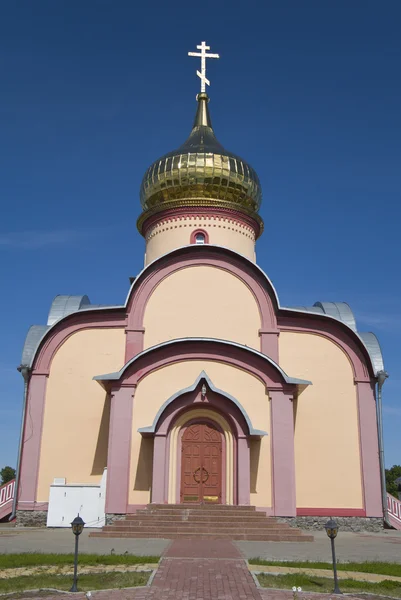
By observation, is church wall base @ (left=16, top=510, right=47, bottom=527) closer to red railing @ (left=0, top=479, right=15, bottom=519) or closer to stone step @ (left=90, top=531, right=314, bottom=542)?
red railing @ (left=0, top=479, right=15, bottom=519)

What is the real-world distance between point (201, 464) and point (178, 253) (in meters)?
5.51

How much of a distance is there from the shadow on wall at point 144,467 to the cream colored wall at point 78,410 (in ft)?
4.76

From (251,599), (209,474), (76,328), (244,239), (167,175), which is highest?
(167,175)

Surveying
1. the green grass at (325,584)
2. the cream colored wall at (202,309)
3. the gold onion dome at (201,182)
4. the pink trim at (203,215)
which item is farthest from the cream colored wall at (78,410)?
the green grass at (325,584)

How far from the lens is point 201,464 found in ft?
43.9

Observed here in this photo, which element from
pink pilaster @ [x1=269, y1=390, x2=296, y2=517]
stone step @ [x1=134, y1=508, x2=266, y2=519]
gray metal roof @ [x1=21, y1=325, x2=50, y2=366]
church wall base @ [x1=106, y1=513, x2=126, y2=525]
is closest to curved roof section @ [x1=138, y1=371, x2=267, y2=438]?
pink pilaster @ [x1=269, y1=390, x2=296, y2=517]

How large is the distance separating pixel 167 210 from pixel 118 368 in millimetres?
5716

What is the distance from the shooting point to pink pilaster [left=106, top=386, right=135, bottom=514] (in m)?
12.9

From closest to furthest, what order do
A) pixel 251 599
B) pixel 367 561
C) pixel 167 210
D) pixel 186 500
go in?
pixel 251 599 < pixel 367 561 < pixel 186 500 < pixel 167 210

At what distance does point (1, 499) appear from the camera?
15.0 metres

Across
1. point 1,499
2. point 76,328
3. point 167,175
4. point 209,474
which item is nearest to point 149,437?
point 209,474

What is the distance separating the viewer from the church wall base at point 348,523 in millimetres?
13664

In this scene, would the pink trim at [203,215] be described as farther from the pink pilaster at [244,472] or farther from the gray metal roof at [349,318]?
the pink pilaster at [244,472]

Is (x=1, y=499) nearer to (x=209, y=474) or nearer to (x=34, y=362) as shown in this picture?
(x=34, y=362)
